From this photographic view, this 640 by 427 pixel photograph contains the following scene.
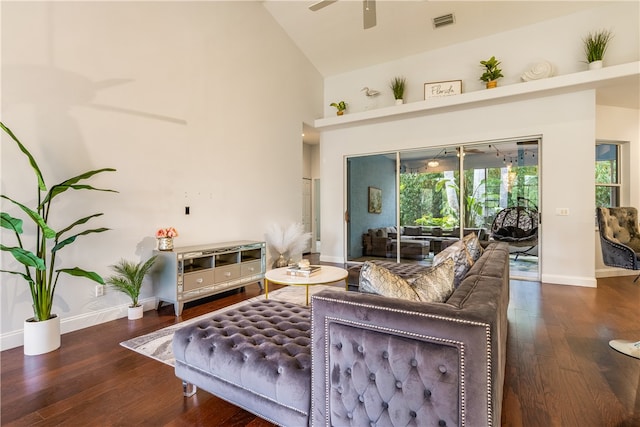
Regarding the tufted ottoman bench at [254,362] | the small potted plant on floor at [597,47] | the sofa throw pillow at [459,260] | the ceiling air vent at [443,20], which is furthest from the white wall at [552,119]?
the tufted ottoman bench at [254,362]

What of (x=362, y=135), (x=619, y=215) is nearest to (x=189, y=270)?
(x=362, y=135)

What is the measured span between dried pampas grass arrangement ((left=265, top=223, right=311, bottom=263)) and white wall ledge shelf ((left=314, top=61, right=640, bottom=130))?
8.33 ft

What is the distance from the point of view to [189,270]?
12.0 ft

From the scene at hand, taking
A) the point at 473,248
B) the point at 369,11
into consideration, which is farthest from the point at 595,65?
the point at 473,248

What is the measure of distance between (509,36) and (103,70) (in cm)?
606

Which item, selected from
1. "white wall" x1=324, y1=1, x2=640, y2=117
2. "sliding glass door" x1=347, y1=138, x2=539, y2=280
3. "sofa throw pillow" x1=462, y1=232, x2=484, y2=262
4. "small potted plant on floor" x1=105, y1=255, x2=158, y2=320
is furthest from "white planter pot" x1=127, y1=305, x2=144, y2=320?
"white wall" x1=324, y1=1, x2=640, y2=117

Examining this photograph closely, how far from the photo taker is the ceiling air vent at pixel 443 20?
16.3ft

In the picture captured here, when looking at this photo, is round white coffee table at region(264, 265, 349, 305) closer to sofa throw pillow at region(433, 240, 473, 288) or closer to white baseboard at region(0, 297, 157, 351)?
sofa throw pillow at region(433, 240, 473, 288)

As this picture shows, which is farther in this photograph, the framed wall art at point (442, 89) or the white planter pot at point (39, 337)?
the framed wall art at point (442, 89)

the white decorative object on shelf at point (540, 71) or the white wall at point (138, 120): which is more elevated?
the white decorative object on shelf at point (540, 71)

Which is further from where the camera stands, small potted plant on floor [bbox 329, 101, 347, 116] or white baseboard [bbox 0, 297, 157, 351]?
small potted plant on floor [bbox 329, 101, 347, 116]

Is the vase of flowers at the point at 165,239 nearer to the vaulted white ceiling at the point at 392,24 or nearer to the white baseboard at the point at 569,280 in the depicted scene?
the vaulted white ceiling at the point at 392,24

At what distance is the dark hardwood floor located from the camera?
1.76 metres

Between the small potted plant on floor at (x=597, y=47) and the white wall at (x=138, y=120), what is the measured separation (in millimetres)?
4906
